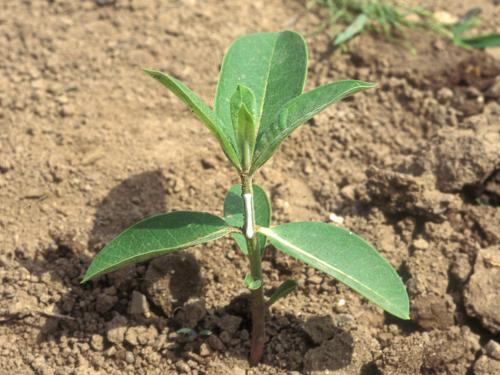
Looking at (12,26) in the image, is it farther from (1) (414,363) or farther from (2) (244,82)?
(1) (414,363)

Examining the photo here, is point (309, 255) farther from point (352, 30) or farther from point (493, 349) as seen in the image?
point (352, 30)

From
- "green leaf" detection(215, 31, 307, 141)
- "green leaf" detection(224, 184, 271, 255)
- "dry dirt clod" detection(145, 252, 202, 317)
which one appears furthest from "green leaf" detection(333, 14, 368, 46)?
"dry dirt clod" detection(145, 252, 202, 317)

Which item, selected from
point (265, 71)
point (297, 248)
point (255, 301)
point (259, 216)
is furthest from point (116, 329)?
point (265, 71)

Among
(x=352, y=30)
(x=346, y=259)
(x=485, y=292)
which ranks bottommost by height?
(x=485, y=292)

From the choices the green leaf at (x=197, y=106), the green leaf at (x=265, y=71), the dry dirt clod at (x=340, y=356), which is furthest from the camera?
the dry dirt clod at (x=340, y=356)


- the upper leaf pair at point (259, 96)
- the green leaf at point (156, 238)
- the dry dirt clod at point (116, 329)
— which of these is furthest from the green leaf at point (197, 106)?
the dry dirt clod at point (116, 329)

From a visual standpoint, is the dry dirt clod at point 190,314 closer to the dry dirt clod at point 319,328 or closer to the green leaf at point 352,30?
the dry dirt clod at point 319,328
